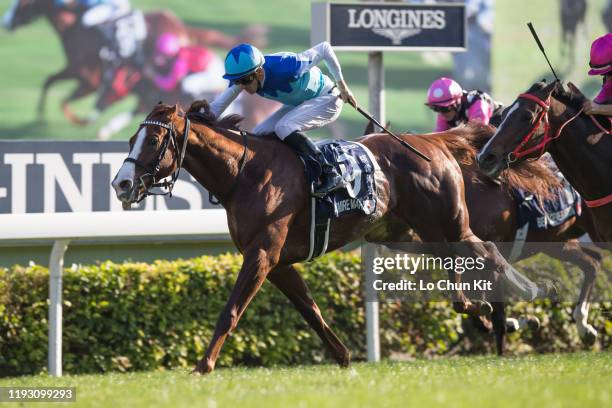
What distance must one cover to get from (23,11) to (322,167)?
5.28m

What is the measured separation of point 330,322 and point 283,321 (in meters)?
0.36

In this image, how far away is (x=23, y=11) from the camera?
33.8ft

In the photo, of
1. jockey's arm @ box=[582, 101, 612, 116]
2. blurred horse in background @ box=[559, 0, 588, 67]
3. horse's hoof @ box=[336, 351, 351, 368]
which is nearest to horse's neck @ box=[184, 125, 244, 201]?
horse's hoof @ box=[336, 351, 351, 368]

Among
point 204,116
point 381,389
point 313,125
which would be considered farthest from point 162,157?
point 381,389

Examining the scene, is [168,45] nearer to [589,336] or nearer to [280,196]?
[280,196]

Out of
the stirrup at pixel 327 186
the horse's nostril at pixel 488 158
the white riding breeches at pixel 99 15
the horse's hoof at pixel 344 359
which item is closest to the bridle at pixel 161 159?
the stirrup at pixel 327 186

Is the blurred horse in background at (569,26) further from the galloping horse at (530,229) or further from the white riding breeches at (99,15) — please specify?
the galloping horse at (530,229)

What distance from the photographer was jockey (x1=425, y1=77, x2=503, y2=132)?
7.50 metres

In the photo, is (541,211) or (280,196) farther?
(541,211)

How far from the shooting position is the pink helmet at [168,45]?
10.6 m

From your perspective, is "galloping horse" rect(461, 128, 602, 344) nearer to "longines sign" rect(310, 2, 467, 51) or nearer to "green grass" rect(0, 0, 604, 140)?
"longines sign" rect(310, 2, 467, 51)

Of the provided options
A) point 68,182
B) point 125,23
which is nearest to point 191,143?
point 68,182

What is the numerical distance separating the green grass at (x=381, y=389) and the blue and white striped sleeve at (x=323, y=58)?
1.61 metres

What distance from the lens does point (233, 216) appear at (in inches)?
231
